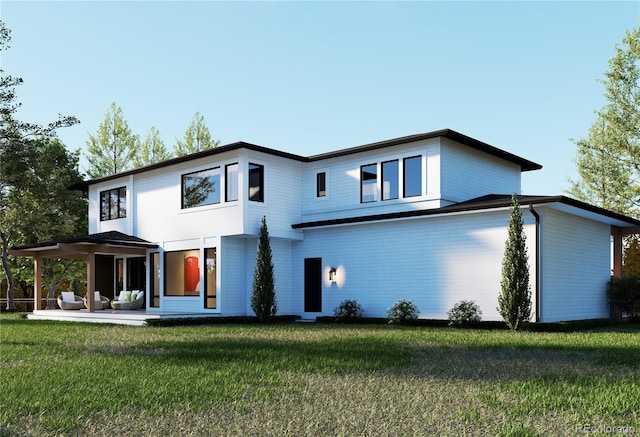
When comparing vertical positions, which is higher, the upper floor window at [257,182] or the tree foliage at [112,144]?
the tree foliage at [112,144]

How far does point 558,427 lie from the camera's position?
5887 millimetres

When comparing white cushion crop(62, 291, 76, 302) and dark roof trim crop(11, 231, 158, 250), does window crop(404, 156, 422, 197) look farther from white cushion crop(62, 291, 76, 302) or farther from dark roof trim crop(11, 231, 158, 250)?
white cushion crop(62, 291, 76, 302)

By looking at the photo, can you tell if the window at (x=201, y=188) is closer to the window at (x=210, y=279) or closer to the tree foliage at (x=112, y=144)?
A: the window at (x=210, y=279)

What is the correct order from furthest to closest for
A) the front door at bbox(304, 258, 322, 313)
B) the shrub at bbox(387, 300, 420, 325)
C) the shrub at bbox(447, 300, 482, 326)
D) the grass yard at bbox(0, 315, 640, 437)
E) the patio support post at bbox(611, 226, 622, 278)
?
the front door at bbox(304, 258, 322, 313) → the patio support post at bbox(611, 226, 622, 278) → the shrub at bbox(387, 300, 420, 325) → the shrub at bbox(447, 300, 482, 326) → the grass yard at bbox(0, 315, 640, 437)

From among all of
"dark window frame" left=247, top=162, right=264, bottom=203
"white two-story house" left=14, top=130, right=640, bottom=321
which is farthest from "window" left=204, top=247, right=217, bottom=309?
"dark window frame" left=247, top=162, right=264, bottom=203

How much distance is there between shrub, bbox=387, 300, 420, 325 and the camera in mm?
18297

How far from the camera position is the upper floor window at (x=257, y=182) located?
21.0m

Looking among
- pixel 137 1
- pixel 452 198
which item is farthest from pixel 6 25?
pixel 452 198

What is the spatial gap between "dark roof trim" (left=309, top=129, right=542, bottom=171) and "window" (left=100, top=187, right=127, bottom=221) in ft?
28.6

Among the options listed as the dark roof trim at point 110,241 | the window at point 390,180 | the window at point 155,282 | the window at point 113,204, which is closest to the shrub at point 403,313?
the window at point 390,180

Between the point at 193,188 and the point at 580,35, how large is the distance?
43.3ft

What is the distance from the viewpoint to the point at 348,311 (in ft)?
65.2

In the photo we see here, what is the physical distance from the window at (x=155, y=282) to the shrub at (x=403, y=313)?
9.40 m

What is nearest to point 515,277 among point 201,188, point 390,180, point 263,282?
point 390,180
